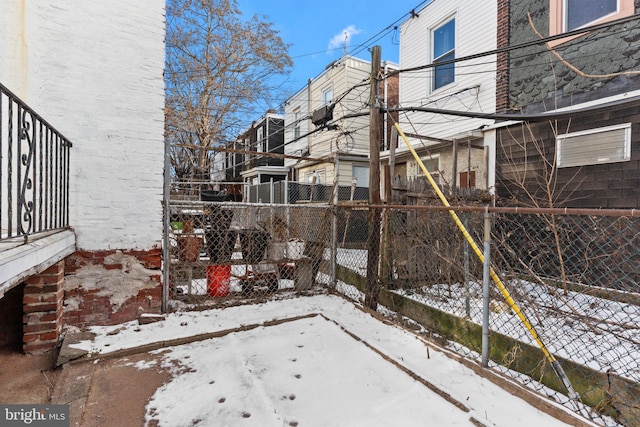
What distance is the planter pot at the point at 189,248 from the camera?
3656mm

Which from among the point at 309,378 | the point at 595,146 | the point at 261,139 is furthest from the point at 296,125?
the point at 309,378

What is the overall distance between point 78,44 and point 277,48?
11.9m

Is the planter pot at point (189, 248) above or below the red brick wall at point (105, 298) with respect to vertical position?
above

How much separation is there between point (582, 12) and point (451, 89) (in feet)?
8.82

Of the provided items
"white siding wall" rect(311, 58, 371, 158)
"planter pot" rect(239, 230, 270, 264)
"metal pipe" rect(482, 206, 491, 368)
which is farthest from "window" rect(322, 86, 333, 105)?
"metal pipe" rect(482, 206, 491, 368)

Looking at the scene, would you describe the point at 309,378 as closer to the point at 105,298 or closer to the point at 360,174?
the point at 105,298

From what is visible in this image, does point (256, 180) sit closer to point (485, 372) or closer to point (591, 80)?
point (591, 80)

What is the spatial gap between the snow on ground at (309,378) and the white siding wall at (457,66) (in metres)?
6.07

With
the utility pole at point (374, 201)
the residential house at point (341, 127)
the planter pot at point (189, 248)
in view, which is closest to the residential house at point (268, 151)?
the residential house at point (341, 127)

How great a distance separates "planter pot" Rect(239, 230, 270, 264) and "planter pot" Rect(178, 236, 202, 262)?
1.77ft

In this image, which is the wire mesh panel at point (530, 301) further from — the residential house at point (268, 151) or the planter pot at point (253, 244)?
the residential house at point (268, 151)

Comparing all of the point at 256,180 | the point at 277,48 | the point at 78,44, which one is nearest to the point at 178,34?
the point at 277,48

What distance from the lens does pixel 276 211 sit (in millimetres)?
4473

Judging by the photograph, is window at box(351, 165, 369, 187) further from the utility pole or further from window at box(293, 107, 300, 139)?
the utility pole
